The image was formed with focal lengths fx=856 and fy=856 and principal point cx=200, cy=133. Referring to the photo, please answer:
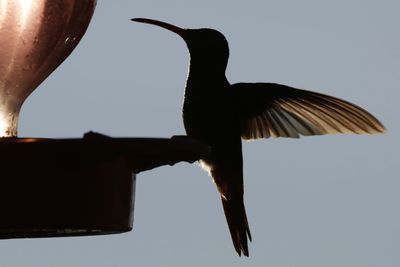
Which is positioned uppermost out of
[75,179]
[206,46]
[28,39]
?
[206,46]

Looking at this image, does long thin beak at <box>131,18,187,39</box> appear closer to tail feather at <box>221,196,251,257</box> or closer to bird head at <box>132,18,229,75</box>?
bird head at <box>132,18,229,75</box>

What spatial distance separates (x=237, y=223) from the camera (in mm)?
4309

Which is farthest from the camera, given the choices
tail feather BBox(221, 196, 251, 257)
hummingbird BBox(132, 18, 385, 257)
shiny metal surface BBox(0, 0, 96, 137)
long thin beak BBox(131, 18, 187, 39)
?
tail feather BBox(221, 196, 251, 257)

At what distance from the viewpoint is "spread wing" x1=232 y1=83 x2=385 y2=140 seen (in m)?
3.96

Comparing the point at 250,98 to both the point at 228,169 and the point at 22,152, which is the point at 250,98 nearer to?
the point at 228,169

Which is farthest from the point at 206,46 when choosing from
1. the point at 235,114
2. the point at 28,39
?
the point at 28,39

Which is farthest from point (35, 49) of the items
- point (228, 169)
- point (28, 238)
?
point (228, 169)

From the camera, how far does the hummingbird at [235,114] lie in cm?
390

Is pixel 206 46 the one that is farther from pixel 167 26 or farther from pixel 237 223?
pixel 237 223

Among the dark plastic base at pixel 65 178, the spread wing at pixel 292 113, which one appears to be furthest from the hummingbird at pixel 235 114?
the dark plastic base at pixel 65 178

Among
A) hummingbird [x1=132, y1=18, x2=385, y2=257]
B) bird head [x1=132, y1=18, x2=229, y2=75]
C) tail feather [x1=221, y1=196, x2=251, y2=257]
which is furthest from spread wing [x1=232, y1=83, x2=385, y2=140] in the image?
tail feather [x1=221, y1=196, x2=251, y2=257]

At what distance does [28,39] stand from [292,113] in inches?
66.7

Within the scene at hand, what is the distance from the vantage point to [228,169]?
4.23 m

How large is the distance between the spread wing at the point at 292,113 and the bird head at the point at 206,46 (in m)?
0.21
